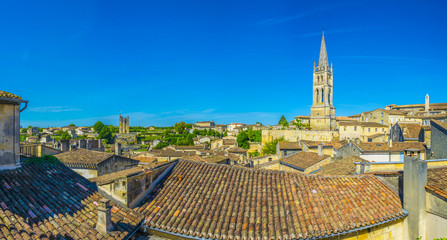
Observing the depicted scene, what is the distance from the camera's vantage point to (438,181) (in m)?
8.80

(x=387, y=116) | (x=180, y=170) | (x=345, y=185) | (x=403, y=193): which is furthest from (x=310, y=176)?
(x=387, y=116)

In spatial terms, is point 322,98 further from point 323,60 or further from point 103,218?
point 103,218

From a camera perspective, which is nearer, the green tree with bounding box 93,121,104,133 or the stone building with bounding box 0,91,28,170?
the stone building with bounding box 0,91,28,170

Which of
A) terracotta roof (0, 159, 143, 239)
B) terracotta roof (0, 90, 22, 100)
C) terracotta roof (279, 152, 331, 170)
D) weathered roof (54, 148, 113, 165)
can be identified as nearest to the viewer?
terracotta roof (0, 159, 143, 239)

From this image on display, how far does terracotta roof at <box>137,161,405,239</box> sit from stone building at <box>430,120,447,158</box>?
42.0 ft

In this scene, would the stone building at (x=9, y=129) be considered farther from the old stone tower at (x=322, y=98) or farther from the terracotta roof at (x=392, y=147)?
the old stone tower at (x=322, y=98)

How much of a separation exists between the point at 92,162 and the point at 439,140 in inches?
989

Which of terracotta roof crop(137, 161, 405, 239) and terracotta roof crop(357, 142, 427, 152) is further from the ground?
terracotta roof crop(357, 142, 427, 152)

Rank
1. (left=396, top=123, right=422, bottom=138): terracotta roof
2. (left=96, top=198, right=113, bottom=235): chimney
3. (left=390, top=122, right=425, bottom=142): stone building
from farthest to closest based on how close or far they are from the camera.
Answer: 1. (left=396, top=123, right=422, bottom=138): terracotta roof
2. (left=390, top=122, right=425, bottom=142): stone building
3. (left=96, top=198, right=113, bottom=235): chimney

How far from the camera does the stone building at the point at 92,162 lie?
58.4 feet

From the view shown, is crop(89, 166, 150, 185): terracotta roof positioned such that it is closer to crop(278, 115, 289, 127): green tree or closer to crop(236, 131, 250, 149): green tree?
crop(236, 131, 250, 149): green tree

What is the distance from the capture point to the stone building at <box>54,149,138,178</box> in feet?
58.4

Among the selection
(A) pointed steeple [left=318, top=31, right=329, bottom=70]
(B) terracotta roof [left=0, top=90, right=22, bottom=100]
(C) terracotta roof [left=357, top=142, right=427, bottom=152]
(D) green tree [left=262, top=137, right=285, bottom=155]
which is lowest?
(D) green tree [left=262, top=137, right=285, bottom=155]

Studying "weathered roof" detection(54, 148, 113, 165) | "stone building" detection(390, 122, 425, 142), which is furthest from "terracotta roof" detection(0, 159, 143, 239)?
"stone building" detection(390, 122, 425, 142)
